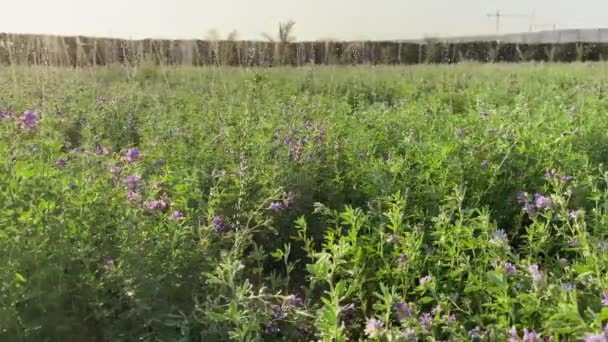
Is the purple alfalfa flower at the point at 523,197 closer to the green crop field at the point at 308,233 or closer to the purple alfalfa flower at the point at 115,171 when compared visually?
the green crop field at the point at 308,233

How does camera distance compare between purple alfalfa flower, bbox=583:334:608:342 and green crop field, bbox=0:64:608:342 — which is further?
green crop field, bbox=0:64:608:342

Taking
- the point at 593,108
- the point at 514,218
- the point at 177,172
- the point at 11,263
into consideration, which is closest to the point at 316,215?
the point at 177,172

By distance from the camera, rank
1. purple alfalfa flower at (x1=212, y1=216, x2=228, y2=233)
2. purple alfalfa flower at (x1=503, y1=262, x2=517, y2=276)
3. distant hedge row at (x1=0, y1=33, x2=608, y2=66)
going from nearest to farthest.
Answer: purple alfalfa flower at (x1=503, y1=262, x2=517, y2=276) → purple alfalfa flower at (x1=212, y1=216, x2=228, y2=233) → distant hedge row at (x1=0, y1=33, x2=608, y2=66)

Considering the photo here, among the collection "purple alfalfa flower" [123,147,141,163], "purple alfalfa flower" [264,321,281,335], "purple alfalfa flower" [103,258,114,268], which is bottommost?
"purple alfalfa flower" [264,321,281,335]

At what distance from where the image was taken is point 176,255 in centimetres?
219

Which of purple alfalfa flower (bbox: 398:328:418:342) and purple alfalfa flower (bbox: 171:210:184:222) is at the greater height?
purple alfalfa flower (bbox: 171:210:184:222)

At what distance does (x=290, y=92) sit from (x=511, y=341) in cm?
585

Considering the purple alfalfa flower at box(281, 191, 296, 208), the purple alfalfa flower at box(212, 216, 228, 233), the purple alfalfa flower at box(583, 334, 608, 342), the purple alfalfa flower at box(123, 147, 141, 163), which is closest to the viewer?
the purple alfalfa flower at box(583, 334, 608, 342)

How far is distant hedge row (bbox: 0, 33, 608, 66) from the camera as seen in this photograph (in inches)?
429

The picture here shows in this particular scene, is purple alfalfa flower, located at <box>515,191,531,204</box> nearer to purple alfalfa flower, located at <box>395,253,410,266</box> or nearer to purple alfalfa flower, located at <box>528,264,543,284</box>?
purple alfalfa flower, located at <box>395,253,410,266</box>

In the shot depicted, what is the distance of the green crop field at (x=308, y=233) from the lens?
1.85m

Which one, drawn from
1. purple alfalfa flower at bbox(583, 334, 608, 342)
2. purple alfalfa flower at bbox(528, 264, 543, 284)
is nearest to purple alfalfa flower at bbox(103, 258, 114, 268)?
purple alfalfa flower at bbox(528, 264, 543, 284)

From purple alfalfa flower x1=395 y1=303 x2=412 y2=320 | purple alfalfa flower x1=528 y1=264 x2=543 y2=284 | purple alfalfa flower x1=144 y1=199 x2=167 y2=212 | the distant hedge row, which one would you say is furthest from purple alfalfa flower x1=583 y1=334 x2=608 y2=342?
the distant hedge row

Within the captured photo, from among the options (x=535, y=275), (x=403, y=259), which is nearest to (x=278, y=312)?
(x=403, y=259)
